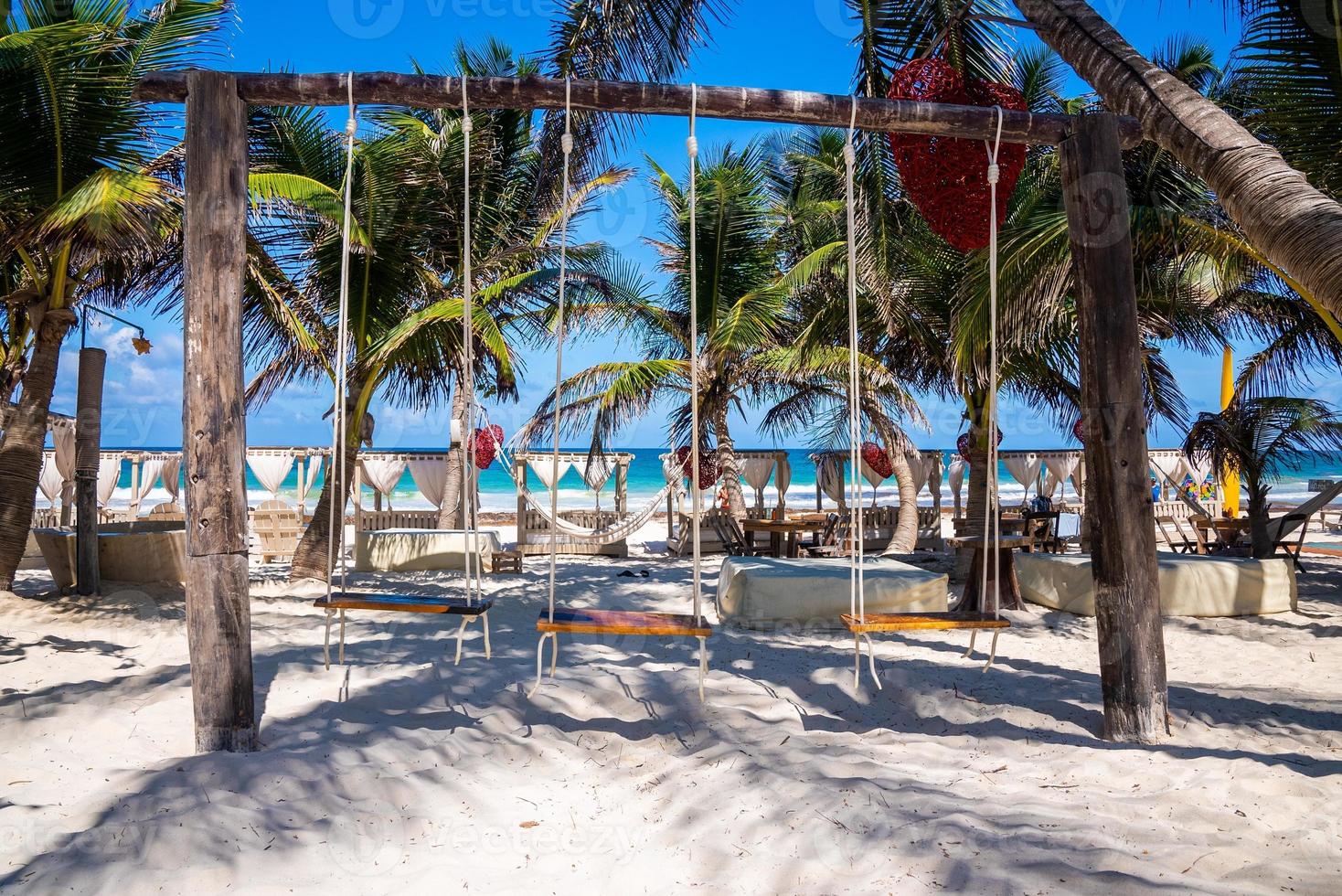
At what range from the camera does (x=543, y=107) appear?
11.9 ft

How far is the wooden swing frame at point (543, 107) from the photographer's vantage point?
3186 mm

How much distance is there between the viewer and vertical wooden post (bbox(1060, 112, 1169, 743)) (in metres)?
3.43

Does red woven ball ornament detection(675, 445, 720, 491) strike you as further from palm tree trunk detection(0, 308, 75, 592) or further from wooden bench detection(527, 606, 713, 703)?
wooden bench detection(527, 606, 713, 703)

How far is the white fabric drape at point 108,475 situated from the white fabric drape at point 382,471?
3.46 meters

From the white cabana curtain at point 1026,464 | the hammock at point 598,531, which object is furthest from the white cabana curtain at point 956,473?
the hammock at point 598,531

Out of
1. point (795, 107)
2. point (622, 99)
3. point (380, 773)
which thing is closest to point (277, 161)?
point (622, 99)

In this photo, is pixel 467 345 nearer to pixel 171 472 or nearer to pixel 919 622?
pixel 919 622

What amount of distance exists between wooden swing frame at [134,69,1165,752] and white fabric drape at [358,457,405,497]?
863 cm

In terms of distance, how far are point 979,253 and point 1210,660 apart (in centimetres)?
308

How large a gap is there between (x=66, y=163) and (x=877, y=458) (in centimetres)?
983

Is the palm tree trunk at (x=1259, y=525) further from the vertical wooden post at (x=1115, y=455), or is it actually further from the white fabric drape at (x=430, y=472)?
the white fabric drape at (x=430, y=472)

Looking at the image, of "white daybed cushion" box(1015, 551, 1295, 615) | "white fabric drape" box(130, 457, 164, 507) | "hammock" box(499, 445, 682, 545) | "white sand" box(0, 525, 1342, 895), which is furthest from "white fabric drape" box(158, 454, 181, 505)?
"white daybed cushion" box(1015, 551, 1295, 615)

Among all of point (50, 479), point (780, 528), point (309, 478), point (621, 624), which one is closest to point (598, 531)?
point (780, 528)

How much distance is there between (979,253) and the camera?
6.11m
